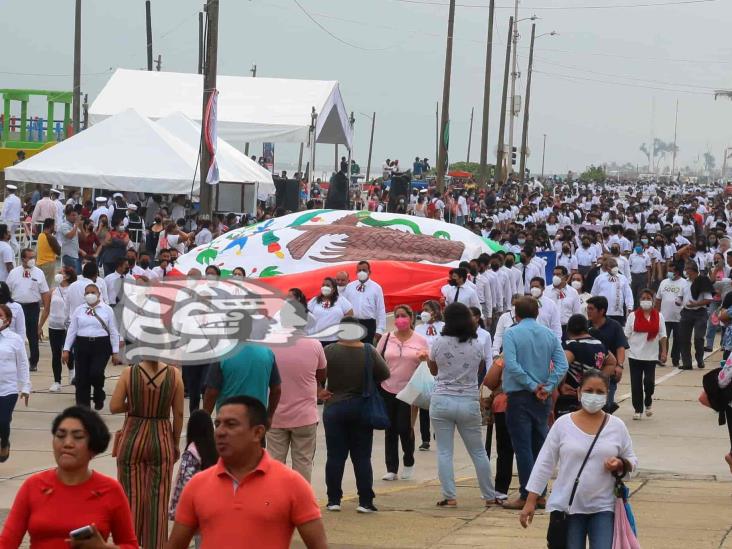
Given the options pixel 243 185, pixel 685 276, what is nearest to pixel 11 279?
pixel 685 276

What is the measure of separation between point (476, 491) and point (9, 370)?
13.4 ft

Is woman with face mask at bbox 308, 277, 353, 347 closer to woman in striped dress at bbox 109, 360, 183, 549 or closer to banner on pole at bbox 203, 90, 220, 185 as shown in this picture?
woman in striped dress at bbox 109, 360, 183, 549

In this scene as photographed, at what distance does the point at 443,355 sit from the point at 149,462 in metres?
2.96

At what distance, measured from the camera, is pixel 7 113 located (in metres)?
57.1

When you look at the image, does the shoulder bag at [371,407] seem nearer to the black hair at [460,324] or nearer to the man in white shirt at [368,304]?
the black hair at [460,324]

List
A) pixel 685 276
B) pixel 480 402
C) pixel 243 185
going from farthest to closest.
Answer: pixel 243 185 → pixel 685 276 → pixel 480 402

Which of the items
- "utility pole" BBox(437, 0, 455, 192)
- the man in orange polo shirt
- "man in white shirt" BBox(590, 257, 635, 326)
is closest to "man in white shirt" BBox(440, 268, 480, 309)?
"man in white shirt" BBox(590, 257, 635, 326)

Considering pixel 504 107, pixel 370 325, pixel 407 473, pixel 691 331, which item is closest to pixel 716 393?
pixel 407 473

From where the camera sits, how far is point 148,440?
880 centimetres

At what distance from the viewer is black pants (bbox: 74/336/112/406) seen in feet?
50.5

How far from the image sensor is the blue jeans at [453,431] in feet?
36.0

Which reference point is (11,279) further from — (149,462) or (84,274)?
(149,462)

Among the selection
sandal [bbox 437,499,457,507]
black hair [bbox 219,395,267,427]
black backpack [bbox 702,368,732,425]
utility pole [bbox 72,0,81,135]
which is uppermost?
utility pole [bbox 72,0,81,135]

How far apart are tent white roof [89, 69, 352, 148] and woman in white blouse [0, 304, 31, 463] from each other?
2570 cm
